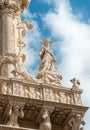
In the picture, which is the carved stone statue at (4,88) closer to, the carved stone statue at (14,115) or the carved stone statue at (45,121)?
the carved stone statue at (14,115)

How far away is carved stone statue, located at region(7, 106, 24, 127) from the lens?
16.8m

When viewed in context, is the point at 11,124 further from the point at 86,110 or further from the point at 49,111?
the point at 86,110

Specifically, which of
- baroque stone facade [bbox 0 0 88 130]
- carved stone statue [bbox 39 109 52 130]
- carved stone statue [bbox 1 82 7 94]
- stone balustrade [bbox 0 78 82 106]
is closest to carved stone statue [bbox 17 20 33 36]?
baroque stone facade [bbox 0 0 88 130]

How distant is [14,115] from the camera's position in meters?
16.9

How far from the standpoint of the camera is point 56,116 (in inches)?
701

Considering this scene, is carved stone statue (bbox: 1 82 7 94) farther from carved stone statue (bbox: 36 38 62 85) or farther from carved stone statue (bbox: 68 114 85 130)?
carved stone statue (bbox: 68 114 85 130)

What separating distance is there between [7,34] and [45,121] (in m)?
5.62

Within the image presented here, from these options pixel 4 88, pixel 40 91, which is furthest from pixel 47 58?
pixel 4 88

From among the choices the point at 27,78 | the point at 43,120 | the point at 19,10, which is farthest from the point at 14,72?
the point at 19,10

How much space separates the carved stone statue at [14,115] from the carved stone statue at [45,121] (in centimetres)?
70

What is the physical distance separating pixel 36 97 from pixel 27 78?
1808 mm

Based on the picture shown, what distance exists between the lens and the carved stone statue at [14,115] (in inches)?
660

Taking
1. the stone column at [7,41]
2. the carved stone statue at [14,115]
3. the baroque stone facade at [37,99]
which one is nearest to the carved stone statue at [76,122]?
the baroque stone facade at [37,99]

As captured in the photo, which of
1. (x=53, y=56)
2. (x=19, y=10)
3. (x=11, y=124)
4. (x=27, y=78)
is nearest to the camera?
(x=11, y=124)
